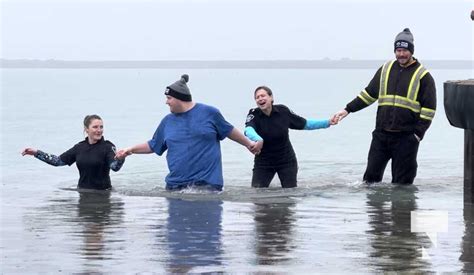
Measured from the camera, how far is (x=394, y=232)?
12.5 meters

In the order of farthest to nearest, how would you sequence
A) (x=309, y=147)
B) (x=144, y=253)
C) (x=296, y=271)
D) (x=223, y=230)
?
(x=309, y=147), (x=223, y=230), (x=144, y=253), (x=296, y=271)

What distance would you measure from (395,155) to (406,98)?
0.73 metres

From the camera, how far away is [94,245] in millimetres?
11672

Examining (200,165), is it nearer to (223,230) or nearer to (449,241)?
(223,230)

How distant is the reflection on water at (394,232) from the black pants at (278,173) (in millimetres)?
941

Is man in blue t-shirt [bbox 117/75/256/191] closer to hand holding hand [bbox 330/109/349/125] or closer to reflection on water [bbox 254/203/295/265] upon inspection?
reflection on water [bbox 254/203/295/265]

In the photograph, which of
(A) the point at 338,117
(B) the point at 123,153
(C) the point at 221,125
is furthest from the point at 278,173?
(B) the point at 123,153

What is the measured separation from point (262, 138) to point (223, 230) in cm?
377

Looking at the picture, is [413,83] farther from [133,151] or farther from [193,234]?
[193,234]

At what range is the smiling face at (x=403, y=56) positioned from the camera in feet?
52.5

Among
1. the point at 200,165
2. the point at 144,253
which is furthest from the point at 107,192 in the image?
the point at 144,253

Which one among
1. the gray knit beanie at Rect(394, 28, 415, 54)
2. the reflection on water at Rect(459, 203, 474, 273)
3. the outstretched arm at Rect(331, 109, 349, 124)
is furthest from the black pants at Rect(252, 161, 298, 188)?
the reflection on water at Rect(459, 203, 474, 273)

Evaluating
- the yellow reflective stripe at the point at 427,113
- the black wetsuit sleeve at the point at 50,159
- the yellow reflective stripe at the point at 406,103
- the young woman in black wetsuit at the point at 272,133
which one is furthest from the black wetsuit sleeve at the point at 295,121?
the black wetsuit sleeve at the point at 50,159

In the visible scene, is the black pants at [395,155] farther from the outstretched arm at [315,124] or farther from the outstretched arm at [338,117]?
the outstretched arm at [315,124]
